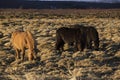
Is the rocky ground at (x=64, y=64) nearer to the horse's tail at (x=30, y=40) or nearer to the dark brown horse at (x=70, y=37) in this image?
the dark brown horse at (x=70, y=37)

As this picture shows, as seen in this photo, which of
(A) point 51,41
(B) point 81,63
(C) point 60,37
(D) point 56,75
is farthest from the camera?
(A) point 51,41

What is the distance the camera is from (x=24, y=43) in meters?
14.2

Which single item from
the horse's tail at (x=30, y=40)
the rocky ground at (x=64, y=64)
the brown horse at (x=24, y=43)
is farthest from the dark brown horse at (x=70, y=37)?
the horse's tail at (x=30, y=40)

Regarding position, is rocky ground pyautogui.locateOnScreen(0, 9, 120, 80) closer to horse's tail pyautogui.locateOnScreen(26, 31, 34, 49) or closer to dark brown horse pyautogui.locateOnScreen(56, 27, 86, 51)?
dark brown horse pyautogui.locateOnScreen(56, 27, 86, 51)

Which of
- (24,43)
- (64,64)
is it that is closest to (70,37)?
(24,43)

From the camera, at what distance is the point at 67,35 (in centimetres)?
1692

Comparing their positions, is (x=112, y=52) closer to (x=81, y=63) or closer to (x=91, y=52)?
(x=91, y=52)

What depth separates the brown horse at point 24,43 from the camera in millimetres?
13547

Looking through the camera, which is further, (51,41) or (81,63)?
(51,41)

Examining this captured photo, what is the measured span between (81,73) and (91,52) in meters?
4.25

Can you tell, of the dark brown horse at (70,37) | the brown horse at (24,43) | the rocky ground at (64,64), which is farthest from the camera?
the dark brown horse at (70,37)

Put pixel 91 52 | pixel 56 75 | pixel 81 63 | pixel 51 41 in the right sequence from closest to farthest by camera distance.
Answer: pixel 56 75
pixel 81 63
pixel 91 52
pixel 51 41

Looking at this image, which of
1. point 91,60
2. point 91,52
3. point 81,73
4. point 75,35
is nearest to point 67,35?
point 75,35

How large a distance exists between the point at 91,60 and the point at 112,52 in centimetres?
209
